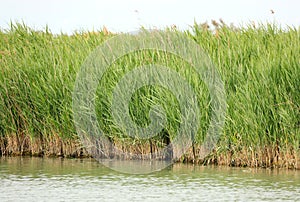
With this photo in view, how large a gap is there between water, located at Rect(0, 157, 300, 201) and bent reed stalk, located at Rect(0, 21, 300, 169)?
384 millimetres

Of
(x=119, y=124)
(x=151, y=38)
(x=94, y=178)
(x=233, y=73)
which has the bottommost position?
(x=94, y=178)

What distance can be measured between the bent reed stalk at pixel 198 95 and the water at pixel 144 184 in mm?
384

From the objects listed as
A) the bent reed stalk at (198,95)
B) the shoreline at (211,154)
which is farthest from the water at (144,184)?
the bent reed stalk at (198,95)

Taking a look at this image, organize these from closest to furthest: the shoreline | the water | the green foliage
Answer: the water, the shoreline, the green foliage

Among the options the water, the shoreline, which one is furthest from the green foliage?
the water

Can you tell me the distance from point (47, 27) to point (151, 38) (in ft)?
14.2

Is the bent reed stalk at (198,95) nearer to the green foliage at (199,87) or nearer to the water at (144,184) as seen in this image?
the green foliage at (199,87)

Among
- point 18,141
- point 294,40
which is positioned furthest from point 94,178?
point 294,40

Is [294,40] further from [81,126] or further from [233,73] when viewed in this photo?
[81,126]

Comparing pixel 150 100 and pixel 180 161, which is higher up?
pixel 150 100

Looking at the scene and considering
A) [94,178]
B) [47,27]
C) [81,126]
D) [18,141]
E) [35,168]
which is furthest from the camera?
[47,27]

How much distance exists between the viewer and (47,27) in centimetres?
1569

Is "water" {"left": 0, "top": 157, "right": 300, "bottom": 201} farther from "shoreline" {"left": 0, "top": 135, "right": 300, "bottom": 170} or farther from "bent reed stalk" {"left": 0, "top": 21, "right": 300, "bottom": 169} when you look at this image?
"bent reed stalk" {"left": 0, "top": 21, "right": 300, "bottom": 169}

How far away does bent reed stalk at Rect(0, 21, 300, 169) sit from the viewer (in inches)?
384
